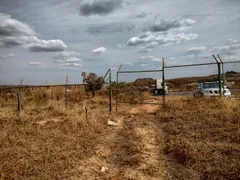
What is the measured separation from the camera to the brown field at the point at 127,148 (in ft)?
11.6

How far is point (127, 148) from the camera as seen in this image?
15.7 ft

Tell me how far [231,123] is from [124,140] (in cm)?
355

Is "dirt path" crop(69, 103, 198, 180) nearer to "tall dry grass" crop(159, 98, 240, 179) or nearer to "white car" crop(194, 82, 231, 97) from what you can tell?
"tall dry grass" crop(159, 98, 240, 179)

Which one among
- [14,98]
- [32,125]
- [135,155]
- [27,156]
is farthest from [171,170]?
[14,98]

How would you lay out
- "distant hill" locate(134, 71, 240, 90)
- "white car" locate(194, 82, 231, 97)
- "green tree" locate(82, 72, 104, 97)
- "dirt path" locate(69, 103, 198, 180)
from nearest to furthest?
"dirt path" locate(69, 103, 198, 180) → "white car" locate(194, 82, 231, 97) → "distant hill" locate(134, 71, 240, 90) → "green tree" locate(82, 72, 104, 97)

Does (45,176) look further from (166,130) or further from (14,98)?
(14,98)

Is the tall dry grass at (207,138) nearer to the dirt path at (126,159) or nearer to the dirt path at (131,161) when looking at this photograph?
the dirt path at (131,161)

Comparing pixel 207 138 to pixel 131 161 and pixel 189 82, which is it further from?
pixel 189 82

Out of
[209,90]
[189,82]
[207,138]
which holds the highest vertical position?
[189,82]

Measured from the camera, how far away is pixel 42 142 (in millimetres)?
5184

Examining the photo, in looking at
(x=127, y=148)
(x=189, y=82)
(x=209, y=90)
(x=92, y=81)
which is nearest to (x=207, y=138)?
(x=127, y=148)

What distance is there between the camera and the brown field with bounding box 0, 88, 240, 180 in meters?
3.53

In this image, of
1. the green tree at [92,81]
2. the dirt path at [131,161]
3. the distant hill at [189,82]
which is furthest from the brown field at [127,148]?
the green tree at [92,81]

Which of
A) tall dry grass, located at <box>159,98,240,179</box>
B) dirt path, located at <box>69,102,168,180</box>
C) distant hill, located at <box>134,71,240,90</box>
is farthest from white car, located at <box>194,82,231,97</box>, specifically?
dirt path, located at <box>69,102,168,180</box>
